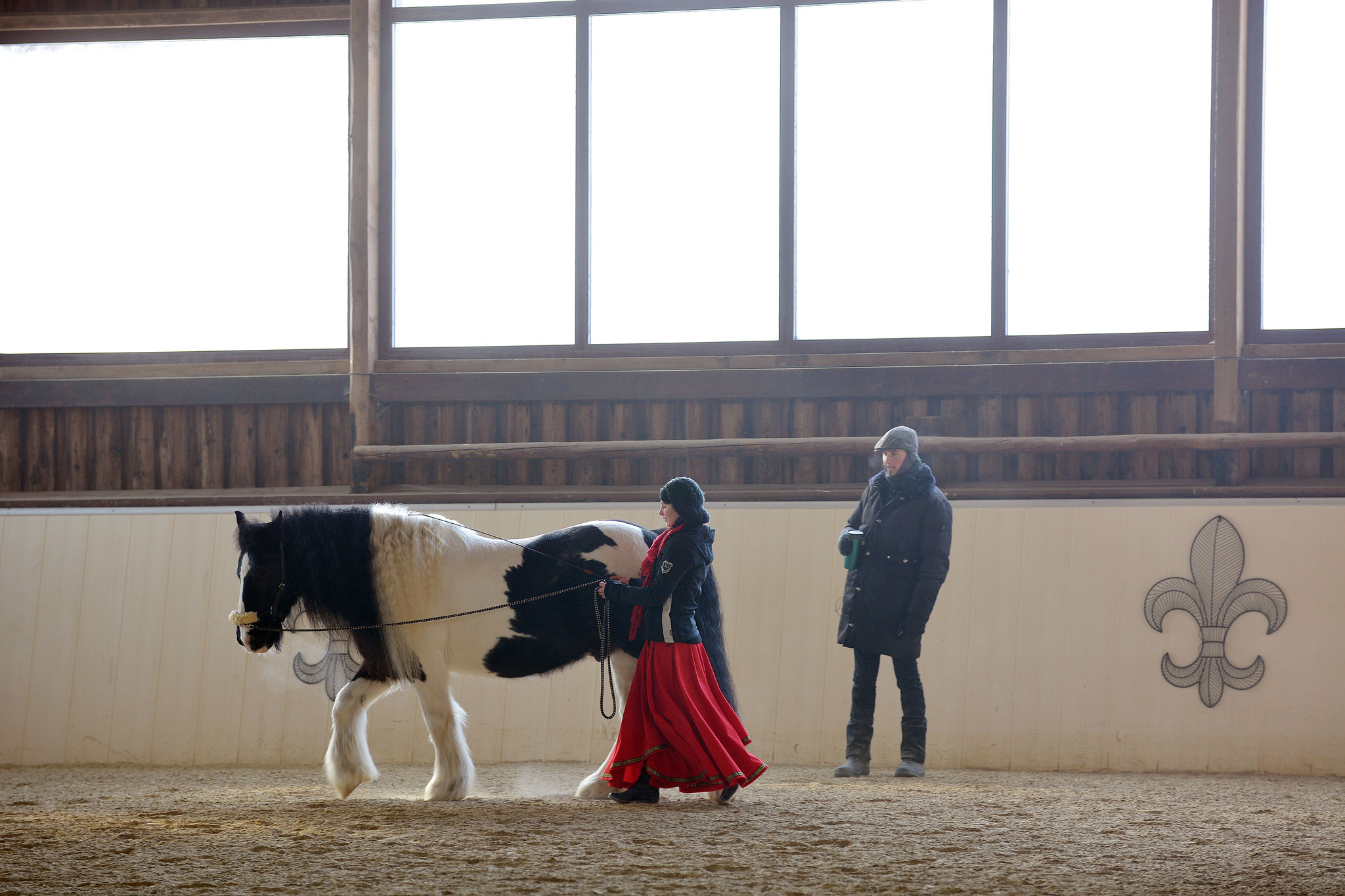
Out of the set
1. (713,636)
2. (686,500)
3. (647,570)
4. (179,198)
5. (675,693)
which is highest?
(179,198)

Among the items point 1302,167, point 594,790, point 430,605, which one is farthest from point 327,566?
point 1302,167

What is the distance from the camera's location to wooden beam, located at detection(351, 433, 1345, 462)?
5.34m

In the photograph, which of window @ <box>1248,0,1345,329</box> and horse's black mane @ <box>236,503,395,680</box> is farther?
window @ <box>1248,0,1345,329</box>

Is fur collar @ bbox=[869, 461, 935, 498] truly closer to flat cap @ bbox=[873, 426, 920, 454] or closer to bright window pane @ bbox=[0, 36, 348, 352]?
flat cap @ bbox=[873, 426, 920, 454]

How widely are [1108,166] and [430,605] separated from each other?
4.19 metres

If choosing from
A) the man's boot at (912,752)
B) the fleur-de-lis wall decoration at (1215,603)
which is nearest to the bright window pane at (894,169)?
the fleur-de-lis wall decoration at (1215,603)

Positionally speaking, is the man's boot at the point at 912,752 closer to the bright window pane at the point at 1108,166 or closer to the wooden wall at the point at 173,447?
the bright window pane at the point at 1108,166

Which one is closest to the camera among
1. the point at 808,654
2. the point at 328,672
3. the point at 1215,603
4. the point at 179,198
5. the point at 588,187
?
the point at 1215,603

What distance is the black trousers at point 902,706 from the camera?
4320mm

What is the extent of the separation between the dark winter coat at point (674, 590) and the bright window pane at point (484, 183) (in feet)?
9.24

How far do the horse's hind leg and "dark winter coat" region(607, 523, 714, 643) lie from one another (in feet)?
2.17

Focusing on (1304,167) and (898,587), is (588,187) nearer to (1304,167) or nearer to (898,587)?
(898,587)

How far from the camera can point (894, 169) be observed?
19.2 ft

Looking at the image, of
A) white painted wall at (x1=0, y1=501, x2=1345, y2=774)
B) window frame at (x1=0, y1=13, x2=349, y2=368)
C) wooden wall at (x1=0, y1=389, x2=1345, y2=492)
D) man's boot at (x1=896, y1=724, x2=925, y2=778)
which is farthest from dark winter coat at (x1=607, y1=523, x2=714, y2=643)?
window frame at (x1=0, y1=13, x2=349, y2=368)
